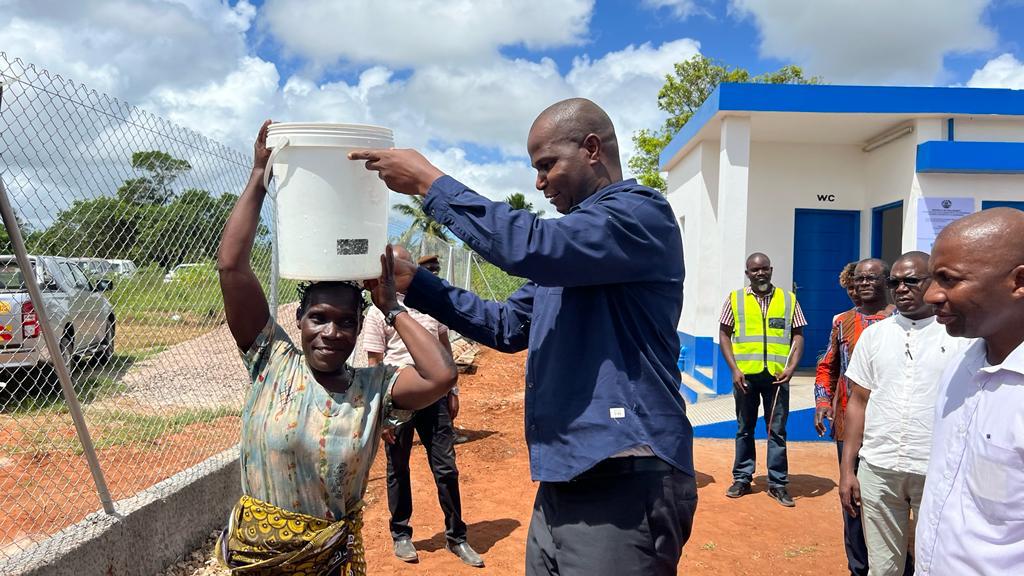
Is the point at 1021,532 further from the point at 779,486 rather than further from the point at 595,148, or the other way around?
the point at 779,486

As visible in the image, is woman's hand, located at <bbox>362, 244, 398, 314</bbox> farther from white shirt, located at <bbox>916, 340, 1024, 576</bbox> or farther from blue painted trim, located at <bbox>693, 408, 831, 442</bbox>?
blue painted trim, located at <bbox>693, 408, 831, 442</bbox>

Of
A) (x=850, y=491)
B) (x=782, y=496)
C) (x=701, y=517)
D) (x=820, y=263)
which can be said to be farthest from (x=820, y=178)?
(x=850, y=491)

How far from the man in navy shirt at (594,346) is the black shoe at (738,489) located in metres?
4.19

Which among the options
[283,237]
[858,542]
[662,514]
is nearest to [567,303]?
[662,514]

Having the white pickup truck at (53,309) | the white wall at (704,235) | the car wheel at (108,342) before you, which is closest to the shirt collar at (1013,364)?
the white pickup truck at (53,309)

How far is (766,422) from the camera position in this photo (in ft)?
19.9

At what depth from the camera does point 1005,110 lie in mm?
8281

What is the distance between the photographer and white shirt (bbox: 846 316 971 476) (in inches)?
130

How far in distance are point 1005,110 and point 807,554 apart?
6307 millimetres

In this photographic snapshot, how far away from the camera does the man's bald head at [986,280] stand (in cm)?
179

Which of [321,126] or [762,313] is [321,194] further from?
[762,313]

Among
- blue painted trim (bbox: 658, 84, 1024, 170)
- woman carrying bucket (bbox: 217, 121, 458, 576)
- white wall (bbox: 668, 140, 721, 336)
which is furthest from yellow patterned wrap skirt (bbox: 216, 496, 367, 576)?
white wall (bbox: 668, 140, 721, 336)

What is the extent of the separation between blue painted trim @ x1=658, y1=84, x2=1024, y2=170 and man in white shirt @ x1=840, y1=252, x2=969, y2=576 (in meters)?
5.25

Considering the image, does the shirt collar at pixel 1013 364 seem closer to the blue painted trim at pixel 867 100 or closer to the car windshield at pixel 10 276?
the car windshield at pixel 10 276
